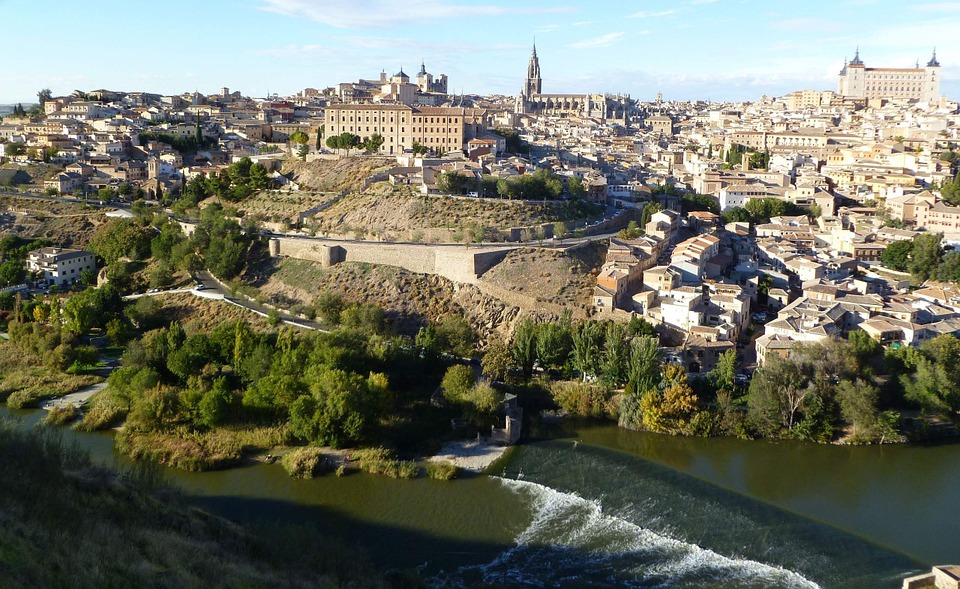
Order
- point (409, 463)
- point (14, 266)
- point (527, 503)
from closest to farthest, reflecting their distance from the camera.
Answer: point (527, 503) < point (409, 463) < point (14, 266)

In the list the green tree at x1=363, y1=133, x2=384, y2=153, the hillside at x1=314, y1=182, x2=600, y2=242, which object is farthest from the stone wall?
the green tree at x1=363, y1=133, x2=384, y2=153

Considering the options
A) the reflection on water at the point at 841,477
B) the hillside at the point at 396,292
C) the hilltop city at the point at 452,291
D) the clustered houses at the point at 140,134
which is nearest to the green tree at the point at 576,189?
the hilltop city at the point at 452,291

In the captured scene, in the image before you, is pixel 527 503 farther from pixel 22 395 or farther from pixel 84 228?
pixel 84 228

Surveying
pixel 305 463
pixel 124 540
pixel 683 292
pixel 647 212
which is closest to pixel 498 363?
pixel 305 463

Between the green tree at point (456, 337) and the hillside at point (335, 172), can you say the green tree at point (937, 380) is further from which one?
the hillside at point (335, 172)

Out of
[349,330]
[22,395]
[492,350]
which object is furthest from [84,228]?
[492,350]

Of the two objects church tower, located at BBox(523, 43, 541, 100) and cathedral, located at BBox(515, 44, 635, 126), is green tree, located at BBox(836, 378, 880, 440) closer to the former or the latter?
cathedral, located at BBox(515, 44, 635, 126)
